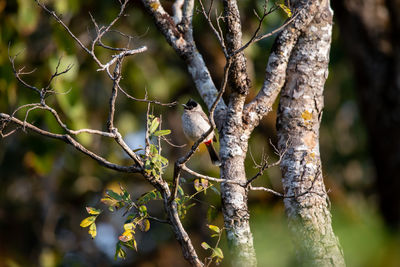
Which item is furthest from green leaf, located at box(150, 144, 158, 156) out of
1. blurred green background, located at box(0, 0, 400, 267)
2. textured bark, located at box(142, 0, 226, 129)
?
blurred green background, located at box(0, 0, 400, 267)

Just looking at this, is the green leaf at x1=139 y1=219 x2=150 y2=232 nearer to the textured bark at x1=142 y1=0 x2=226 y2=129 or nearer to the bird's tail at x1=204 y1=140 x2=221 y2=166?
the textured bark at x1=142 y1=0 x2=226 y2=129

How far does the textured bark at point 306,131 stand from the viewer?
2.72 m

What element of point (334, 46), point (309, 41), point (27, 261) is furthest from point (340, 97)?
point (309, 41)

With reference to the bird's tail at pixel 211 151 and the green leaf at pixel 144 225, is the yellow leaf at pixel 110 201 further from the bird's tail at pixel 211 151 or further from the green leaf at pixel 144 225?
the bird's tail at pixel 211 151

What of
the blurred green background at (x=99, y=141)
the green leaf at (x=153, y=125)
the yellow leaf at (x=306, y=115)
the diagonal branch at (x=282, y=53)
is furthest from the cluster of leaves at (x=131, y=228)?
the blurred green background at (x=99, y=141)

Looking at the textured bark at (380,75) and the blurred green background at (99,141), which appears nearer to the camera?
the textured bark at (380,75)

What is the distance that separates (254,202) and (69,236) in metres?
3.67

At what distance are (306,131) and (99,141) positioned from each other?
246 inches

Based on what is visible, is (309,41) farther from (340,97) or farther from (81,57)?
(340,97)

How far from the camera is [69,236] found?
29.2 feet

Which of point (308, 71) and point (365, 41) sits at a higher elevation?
point (365, 41)

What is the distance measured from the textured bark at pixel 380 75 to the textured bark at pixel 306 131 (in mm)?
2220

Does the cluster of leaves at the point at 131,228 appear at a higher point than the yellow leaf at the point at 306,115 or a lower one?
lower

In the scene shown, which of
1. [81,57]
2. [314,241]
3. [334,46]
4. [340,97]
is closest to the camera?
[314,241]
